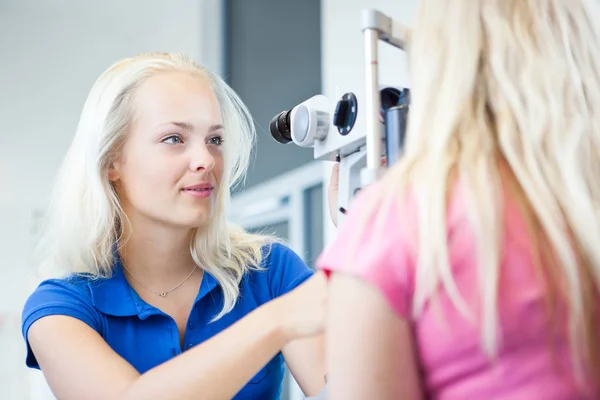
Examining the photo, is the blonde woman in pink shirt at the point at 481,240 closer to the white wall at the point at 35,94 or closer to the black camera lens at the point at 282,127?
the black camera lens at the point at 282,127

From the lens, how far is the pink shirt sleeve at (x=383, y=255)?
1.86 feet

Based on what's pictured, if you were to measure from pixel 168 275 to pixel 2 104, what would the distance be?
1961 millimetres

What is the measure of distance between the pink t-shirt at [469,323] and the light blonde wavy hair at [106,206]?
81cm

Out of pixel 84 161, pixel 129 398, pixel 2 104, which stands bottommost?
pixel 129 398

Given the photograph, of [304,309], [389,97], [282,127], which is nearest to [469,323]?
[304,309]

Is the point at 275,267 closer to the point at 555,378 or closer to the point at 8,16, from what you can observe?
the point at 555,378

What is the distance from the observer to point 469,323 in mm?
562

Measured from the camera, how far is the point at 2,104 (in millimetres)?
2900

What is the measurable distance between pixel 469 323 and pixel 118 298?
0.88 metres

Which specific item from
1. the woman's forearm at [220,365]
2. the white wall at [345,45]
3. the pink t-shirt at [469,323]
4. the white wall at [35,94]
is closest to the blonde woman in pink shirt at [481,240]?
the pink t-shirt at [469,323]

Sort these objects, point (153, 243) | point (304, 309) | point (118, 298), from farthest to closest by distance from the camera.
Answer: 1. point (153, 243)
2. point (118, 298)
3. point (304, 309)

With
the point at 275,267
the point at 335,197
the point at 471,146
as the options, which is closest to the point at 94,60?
the point at 275,267

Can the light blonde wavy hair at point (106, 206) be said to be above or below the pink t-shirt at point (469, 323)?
above

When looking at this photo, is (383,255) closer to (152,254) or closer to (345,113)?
(345,113)
